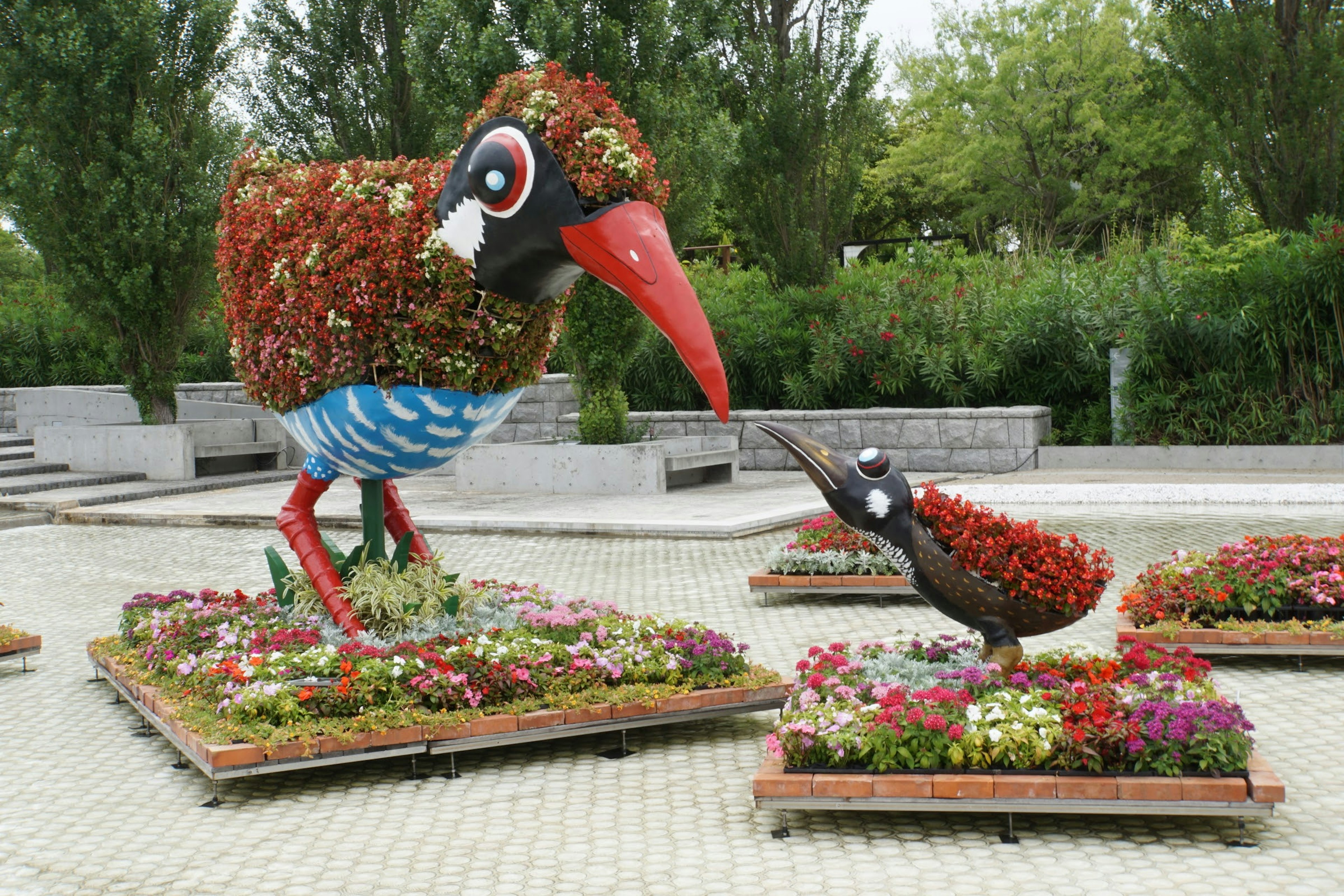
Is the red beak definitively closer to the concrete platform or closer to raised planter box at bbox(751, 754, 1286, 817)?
raised planter box at bbox(751, 754, 1286, 817)

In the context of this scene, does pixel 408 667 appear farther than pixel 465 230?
No

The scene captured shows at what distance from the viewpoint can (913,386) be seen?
59.6 ft

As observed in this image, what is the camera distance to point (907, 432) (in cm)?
1753

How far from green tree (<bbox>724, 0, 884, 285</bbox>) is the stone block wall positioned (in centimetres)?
269

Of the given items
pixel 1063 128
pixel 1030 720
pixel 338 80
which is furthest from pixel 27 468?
pixel 1063 128

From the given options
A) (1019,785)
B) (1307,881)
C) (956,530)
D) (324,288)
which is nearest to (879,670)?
(956,530)

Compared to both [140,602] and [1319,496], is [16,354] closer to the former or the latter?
[140,602]

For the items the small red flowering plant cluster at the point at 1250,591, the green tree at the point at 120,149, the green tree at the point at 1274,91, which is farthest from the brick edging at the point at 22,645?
the green tree at the point at 1274,91

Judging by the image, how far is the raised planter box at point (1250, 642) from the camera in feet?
21.1

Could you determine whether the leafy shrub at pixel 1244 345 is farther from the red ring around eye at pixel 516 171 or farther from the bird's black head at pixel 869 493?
the red ring around eye at pixel 516 171

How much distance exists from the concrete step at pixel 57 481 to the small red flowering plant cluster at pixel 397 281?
1216 centimetres

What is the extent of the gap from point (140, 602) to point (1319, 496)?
11.2m

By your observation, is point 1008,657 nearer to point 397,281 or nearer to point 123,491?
point 397,281

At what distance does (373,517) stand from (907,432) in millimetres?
11938
